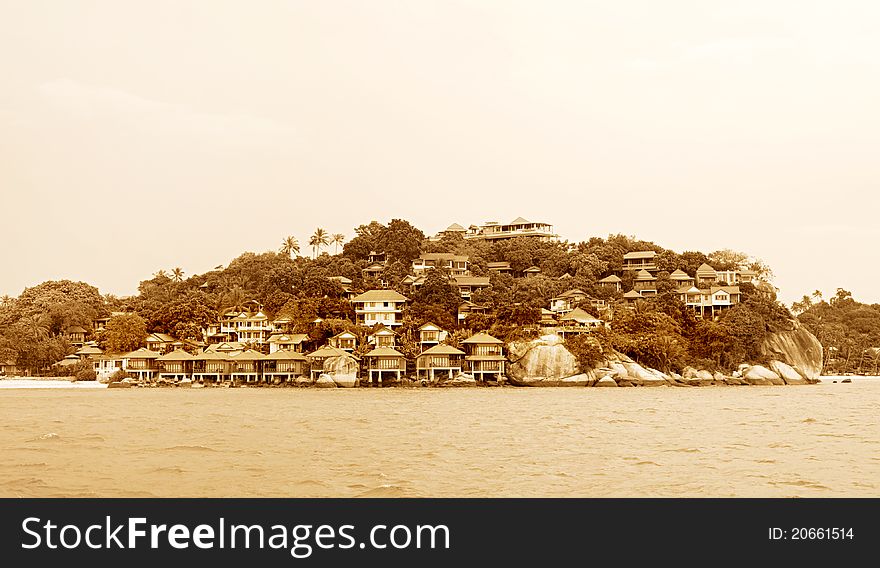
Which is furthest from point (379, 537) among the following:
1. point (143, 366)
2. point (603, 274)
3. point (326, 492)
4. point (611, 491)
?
point (603, 274)

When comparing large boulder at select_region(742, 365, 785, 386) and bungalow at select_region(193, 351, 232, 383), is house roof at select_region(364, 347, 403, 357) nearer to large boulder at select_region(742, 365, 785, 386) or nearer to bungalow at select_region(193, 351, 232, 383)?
bungalow at select_region(193, 351, 232, 383)

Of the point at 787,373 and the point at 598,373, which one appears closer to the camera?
the point at 598,373

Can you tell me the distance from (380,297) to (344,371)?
12.6 meters

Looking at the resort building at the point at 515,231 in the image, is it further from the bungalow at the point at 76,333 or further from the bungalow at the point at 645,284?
the bungalow at the point at 76,333

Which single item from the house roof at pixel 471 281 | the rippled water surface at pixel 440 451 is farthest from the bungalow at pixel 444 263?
the rippled water surface at pixel 440 451

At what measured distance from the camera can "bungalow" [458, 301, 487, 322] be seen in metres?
79.2

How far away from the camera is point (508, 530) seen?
38.0 feet

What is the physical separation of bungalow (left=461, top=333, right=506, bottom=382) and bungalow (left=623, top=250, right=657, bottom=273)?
3244cm

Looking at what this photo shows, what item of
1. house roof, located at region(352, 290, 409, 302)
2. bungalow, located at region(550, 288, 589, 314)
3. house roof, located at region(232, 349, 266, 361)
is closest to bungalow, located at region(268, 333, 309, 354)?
house roof, located at region(232, 349, 266, 361)

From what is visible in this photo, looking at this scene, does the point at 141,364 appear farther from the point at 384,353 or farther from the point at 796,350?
the point at 796,350

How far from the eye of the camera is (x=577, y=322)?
2975 inches

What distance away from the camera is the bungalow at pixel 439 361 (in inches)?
2721

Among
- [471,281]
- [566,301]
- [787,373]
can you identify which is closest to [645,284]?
[566,301]

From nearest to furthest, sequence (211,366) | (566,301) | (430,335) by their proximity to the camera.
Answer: (211,366), (430,335), (566,301)
